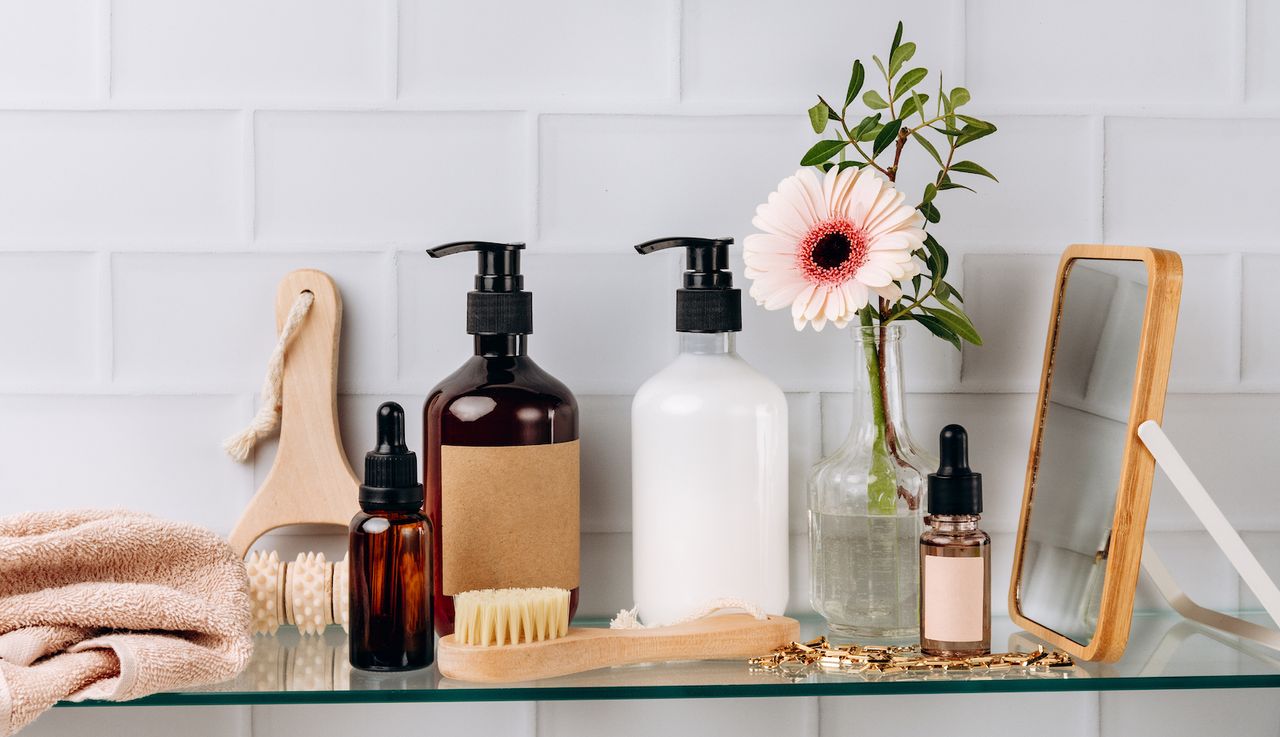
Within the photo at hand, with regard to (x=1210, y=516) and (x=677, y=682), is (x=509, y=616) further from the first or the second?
(x=1210, y=516)

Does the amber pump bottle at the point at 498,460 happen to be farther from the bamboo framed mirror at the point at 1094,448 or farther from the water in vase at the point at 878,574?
the bamboo framed mirror at the point at 1094,448

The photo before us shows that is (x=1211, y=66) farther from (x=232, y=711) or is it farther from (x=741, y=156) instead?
(x=232, y=711)

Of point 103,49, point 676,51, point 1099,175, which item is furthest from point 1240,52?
point 103,49

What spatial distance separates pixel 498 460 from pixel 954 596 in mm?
244

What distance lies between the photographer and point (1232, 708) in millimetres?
678

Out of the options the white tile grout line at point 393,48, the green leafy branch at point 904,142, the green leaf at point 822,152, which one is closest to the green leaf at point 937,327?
the green leafy branch at point 904,142

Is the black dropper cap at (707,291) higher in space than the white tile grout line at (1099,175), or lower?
lower

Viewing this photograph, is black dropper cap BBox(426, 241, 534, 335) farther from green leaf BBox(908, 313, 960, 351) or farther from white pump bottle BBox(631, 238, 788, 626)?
green leaf BBox(908, 313, 960, 351)

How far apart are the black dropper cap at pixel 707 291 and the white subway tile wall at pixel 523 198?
7 cm

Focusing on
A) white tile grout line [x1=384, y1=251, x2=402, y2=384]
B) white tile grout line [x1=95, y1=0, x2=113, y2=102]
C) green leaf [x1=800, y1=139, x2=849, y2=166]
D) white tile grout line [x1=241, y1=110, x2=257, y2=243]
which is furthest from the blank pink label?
white tile grout line [x1=95, y1=0, x2=113, y2=102]

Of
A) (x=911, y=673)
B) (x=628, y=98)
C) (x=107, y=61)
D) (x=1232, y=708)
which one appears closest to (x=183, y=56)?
(x=107, y=61)

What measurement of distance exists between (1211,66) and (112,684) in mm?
709

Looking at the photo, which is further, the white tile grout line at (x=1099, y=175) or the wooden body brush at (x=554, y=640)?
the white tile grout line at (x=1099, y=175)

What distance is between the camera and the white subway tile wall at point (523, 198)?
2.13 feet
